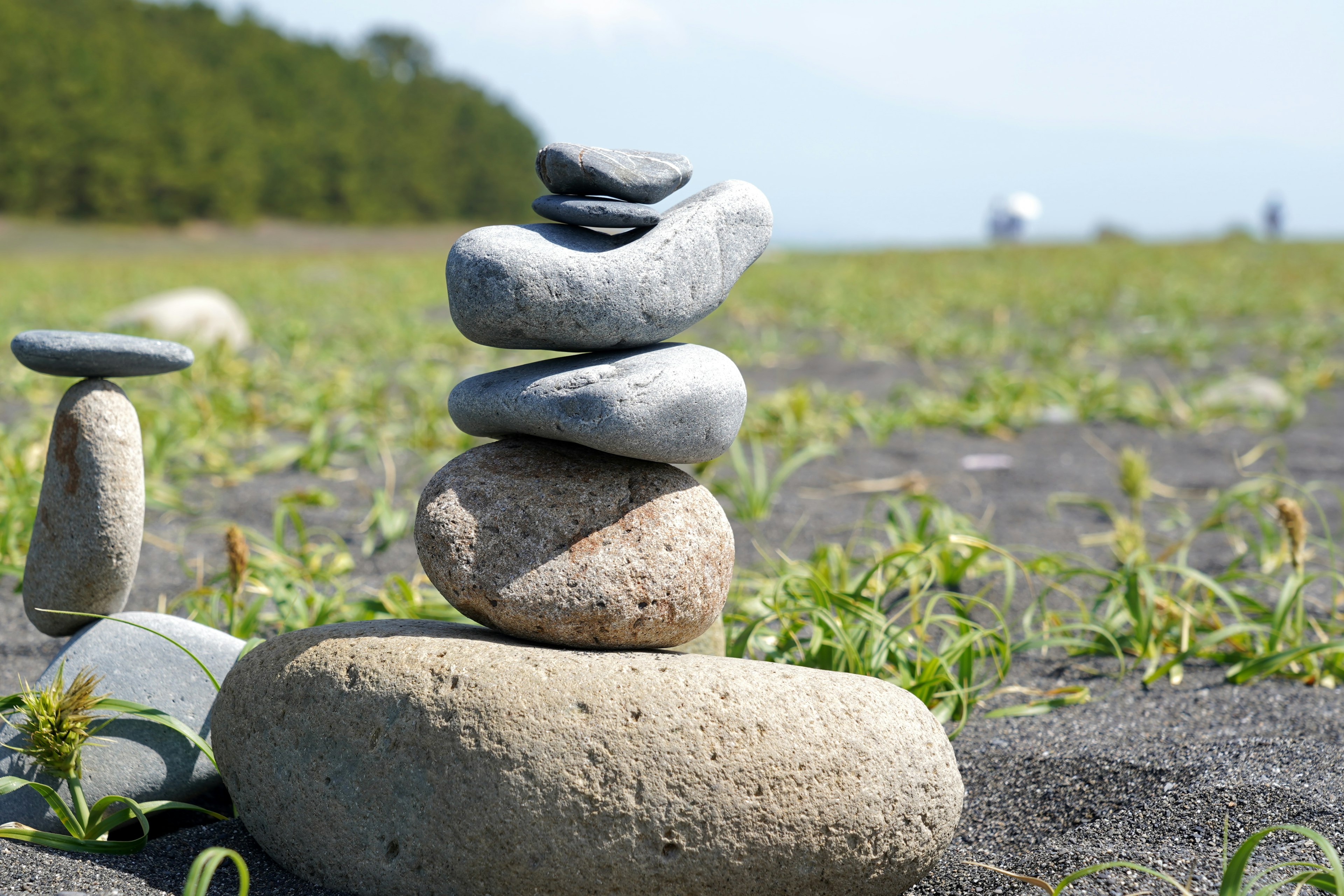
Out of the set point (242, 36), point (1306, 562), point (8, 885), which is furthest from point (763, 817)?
point (242, 36)

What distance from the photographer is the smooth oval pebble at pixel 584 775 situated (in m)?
1.83

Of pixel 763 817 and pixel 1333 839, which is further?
pixel 1333 839

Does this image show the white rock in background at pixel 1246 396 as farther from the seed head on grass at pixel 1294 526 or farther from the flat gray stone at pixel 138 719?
the flat gray stone at pixel 138 719

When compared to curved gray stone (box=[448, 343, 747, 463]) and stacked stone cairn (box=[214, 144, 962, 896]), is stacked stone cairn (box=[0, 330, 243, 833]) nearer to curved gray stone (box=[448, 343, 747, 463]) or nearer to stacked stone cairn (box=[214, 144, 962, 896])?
stacked stone cairn (box=[214, 144, 962, 896])

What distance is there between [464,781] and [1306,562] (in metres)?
3.61

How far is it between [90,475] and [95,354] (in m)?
0.27

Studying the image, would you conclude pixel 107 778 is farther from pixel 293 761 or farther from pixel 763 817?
pixel 763 817

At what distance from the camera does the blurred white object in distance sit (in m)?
5.36

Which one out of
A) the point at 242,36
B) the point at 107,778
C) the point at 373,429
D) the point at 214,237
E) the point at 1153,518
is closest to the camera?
the point at 107,778

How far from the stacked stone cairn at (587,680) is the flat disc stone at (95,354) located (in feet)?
2.11

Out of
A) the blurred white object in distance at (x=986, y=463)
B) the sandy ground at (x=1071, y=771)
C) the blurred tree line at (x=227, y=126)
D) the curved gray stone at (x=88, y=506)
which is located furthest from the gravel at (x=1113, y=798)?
the blurred tree line at (x=227, y=126)

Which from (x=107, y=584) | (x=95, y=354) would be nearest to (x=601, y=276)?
(x=95, y=354)

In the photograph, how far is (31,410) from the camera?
6184 mm

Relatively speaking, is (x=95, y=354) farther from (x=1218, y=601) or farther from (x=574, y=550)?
(x=1218, y=601)
